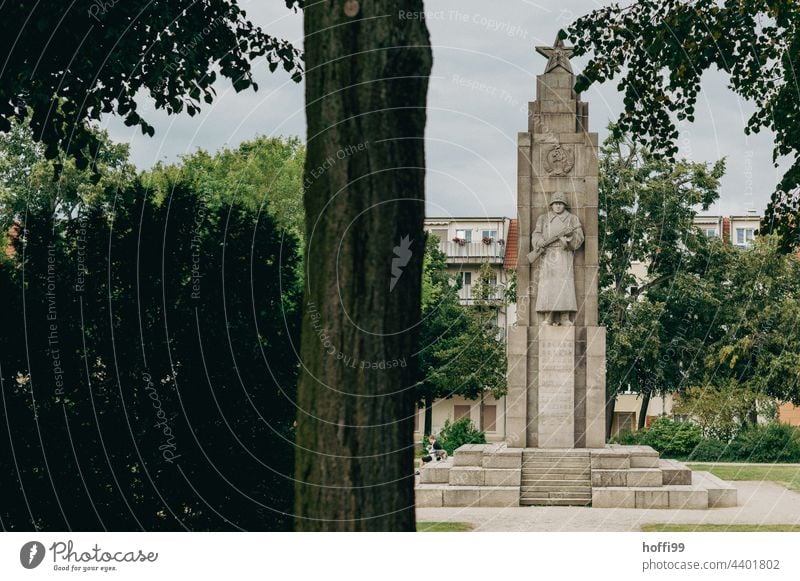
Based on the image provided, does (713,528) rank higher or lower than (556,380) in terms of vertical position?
lower

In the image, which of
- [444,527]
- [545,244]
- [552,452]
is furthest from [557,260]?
[444,527]

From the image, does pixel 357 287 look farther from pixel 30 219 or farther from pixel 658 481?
pixel 658 481

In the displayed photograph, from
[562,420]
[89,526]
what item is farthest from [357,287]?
[562,420]

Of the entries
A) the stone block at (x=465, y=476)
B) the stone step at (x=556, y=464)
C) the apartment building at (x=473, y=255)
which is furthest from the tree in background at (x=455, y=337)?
the stone block at (x=465, y=476)

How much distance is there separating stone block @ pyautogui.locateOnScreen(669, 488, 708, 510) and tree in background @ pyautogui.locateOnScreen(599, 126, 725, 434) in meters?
22.5

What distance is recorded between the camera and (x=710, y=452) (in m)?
36.0

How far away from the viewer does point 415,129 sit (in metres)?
7.51

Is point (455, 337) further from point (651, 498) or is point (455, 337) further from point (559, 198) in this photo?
point (651, 498)

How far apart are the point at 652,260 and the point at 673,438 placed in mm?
12168

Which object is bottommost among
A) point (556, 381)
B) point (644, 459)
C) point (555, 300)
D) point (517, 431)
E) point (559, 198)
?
point (644, 459)

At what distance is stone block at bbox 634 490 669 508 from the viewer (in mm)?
21625

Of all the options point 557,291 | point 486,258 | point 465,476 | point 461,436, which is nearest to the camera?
point 465,476

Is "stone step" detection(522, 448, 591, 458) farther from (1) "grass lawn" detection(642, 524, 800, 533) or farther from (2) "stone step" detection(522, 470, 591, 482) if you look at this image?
(1) "grass lawn" detection(642, 524, 800, 533)
